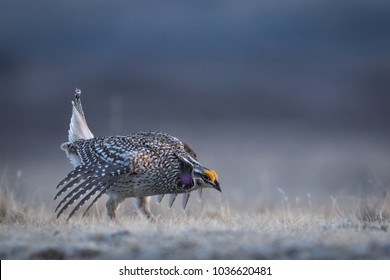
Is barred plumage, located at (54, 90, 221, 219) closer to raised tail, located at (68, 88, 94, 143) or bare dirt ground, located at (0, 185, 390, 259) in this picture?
raised tail, located at (68, 88, 94, 143)

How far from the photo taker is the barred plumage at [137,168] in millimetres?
8281

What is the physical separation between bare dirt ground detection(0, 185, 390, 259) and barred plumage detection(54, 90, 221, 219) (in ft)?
2.41

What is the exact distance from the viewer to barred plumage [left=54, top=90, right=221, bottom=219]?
27.2 feet

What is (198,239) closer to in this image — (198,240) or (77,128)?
(198,240)

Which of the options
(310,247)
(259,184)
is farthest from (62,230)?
(259,184)

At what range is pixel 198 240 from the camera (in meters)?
6.38

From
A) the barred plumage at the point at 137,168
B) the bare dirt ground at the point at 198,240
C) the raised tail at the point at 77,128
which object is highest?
the raised tail at the point at 77,128

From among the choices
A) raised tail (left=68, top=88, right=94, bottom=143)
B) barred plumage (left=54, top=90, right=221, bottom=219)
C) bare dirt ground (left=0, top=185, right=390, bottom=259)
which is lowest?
bare dirt ground (left=0, top=185, right=390, bottom=259)

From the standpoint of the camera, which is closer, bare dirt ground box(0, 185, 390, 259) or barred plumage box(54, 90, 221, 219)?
bare dirt ground box(0, 185, 390, 259)

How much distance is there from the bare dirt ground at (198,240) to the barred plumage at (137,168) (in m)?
0.73

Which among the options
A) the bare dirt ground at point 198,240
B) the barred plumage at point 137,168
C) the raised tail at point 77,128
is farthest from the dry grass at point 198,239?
the raised tail at point 77,128

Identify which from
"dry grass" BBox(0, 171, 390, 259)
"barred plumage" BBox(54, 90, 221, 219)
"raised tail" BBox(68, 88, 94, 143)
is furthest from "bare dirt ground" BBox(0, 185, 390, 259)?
"raised tail" BBox(68, 88, 94, 143)

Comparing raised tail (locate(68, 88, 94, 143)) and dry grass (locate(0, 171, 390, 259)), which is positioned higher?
raised tail (locate(68, 88, 94, 143))

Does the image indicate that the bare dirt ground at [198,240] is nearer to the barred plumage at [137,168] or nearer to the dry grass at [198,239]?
the dry grass at [198,239]
